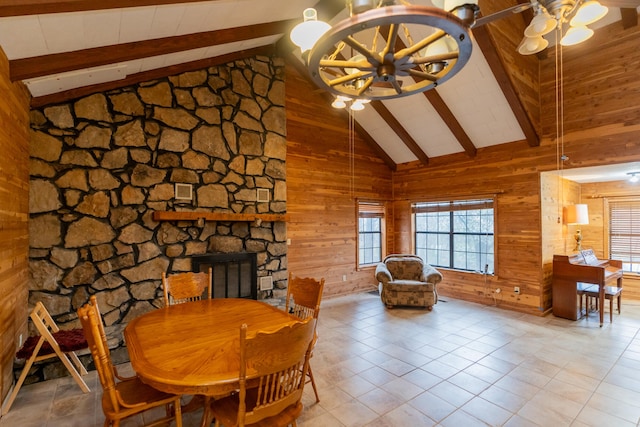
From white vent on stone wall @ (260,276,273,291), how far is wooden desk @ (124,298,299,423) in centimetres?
182

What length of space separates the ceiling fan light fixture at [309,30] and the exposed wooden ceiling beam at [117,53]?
206cm

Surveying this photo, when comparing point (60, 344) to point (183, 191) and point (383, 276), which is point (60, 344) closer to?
point (183, 191)

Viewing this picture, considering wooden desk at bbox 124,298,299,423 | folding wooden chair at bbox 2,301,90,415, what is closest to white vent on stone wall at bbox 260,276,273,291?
wooden desk at bbox 124,298,299,423

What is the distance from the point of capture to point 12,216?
106 inches

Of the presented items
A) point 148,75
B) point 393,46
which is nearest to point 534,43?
point 393,46

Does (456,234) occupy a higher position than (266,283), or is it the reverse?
(456,234)

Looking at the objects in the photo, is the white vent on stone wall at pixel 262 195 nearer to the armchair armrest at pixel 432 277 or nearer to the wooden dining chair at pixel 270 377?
the armchair armrest at pixel 432 277

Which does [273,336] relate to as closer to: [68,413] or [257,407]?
[257,407]

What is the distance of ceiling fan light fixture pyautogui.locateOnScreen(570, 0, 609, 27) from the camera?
1.76 meters

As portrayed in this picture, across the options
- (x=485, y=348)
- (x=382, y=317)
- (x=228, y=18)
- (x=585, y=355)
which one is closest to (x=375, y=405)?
(x=485, y=348)

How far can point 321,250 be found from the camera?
235 inches

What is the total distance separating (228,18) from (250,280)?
3286 mm

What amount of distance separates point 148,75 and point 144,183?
133 cm

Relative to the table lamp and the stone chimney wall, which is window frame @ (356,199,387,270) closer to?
the stone chimney wall
